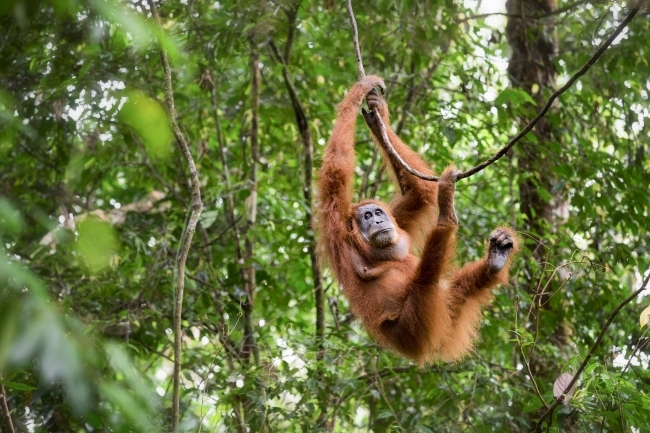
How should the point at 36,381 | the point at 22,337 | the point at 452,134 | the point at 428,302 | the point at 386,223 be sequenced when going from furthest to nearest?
the point at 452,134 → the point at 36,381 → the point at 386,223 → the point at 428,302 → the point at 22,337

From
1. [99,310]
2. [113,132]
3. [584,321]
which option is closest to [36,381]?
[99,310]

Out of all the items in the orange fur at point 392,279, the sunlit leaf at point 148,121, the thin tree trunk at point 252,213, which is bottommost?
the sunlit leaf at point 148,121

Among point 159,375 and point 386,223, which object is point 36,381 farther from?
point 159,375

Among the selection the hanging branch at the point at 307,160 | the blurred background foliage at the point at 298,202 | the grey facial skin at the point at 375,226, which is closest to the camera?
the grey facial skin at the point at 375,226

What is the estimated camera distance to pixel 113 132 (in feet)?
19.2

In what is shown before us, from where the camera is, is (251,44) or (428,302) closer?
(428,302)

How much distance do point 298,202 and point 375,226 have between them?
1.58 m

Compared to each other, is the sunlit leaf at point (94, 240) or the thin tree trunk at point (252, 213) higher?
the thin tree trunk at point (252, 213)

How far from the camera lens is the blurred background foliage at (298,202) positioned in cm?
485

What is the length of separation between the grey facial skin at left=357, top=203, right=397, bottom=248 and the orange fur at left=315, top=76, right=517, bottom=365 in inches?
1.8

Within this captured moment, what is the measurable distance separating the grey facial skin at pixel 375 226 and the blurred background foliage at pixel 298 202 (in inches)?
29.9

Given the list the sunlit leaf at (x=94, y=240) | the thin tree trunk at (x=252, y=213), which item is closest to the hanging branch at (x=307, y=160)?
the thin tree trunk at (x=252, y=213)

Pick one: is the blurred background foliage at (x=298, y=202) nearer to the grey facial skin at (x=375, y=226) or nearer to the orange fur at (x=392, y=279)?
the orange fur at (x=392, y=279)

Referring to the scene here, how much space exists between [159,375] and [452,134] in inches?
234
